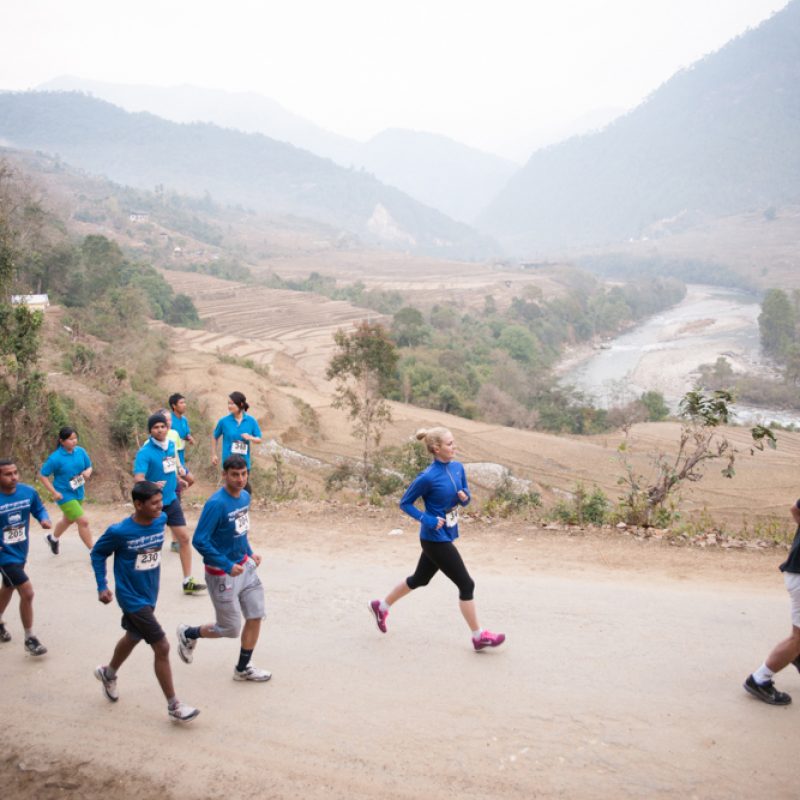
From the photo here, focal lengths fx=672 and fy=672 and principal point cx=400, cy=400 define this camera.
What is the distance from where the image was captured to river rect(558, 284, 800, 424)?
52.5m

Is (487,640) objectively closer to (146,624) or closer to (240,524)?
(240,524)

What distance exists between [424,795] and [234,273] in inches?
3565

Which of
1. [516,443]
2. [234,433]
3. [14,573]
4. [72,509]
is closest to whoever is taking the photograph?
[14,573]

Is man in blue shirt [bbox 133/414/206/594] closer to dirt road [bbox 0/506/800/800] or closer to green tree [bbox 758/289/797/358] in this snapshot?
dirt road [bbox 0/506/800/800]

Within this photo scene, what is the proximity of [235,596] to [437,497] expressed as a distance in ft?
5.07

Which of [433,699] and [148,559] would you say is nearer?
[148,559]

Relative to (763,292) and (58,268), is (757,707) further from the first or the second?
(763,292)

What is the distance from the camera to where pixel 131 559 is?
4.23 meters

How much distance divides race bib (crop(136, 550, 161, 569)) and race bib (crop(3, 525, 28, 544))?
1570 mm

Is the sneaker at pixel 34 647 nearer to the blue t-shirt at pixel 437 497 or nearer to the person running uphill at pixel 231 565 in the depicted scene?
the person running uphill at pixel 231 565

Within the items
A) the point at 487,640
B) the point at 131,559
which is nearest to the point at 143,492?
the point at 131,559

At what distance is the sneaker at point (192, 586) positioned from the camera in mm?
6246

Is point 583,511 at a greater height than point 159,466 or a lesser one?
lesser

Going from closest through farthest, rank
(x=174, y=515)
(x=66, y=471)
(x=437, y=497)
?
1. (x=437, y=497)
2. (x=174, y=515)
3. (x=66, y=471)
